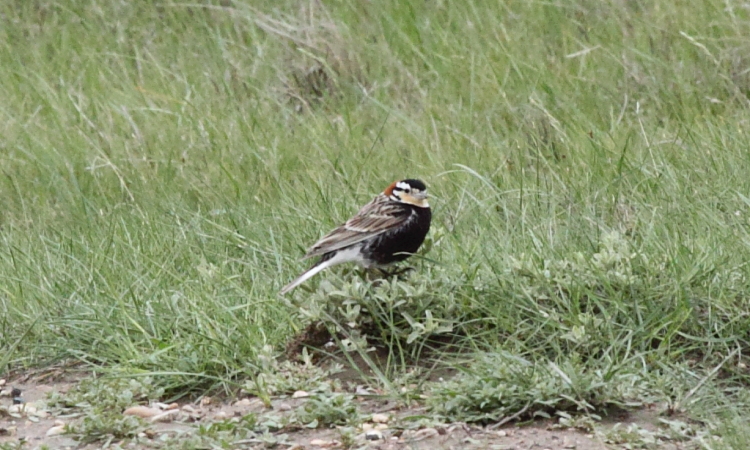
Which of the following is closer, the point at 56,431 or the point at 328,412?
the point at 328,412

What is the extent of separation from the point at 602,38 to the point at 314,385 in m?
4.32

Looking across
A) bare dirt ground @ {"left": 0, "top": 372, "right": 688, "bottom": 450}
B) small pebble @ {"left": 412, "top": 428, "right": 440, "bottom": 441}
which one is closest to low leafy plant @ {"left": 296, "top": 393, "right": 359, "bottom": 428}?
bare dirt ground @ {"left": 0, "top": 372, "right": 688, "bottom": 450}

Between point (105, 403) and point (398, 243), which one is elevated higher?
point (398, 243)

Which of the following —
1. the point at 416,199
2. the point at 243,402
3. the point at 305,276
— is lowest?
the point at 243,402

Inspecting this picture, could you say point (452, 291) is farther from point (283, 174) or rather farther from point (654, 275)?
point (283, 174)

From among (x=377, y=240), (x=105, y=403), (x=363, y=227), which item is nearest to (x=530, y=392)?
(x=377, y=240)

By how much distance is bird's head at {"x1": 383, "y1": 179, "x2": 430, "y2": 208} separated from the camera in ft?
17.6

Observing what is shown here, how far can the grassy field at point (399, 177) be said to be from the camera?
4672mm

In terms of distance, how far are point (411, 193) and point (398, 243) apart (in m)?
0.30

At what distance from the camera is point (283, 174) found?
7.04 meters

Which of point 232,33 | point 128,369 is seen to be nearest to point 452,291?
point 128,369

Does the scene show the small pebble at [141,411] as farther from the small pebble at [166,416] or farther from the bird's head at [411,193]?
the bird's head at [411,193]

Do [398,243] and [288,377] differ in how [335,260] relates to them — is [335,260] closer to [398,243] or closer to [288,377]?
[398,243]

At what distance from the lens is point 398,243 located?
5.17 metres
